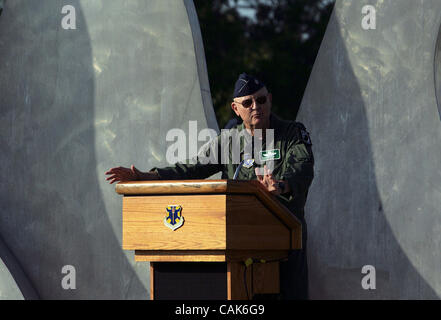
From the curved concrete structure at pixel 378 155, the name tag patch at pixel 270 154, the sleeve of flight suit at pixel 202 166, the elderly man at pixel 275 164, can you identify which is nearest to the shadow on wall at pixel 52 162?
the curved concrete structure at pixel 378 155

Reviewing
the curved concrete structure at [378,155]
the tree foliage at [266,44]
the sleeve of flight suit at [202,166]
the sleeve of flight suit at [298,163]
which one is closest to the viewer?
the sleeve of flight suit at [298,163]

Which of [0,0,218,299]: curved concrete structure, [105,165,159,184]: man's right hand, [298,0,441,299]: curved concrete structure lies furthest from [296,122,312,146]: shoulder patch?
[0,0,218,299]: curved concrete structure

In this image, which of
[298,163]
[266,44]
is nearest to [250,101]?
[298,163]

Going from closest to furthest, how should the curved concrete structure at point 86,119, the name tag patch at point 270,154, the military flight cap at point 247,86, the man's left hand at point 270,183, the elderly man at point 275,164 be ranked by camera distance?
the man's left hand at point 270,183, the elderly man at point 275,164, the military flight cap at point 247,86, the name tag patch at point 270,154, the curved concrete structure at point 86,119

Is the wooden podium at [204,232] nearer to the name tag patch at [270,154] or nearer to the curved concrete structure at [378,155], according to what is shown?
the name tag patch at [270,154]

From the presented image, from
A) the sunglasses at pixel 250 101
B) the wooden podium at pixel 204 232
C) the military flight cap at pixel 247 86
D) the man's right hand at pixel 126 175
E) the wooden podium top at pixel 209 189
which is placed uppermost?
the military flight cap at pixel 247 86

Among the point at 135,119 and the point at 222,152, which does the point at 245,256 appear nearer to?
the point at 222,152

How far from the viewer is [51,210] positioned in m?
5.66

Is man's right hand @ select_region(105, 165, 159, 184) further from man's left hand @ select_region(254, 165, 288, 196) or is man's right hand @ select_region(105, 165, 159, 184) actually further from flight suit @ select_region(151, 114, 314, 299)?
man's left hand @ select_region(254, 165, 288, 196)

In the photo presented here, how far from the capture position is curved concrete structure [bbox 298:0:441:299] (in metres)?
4.94

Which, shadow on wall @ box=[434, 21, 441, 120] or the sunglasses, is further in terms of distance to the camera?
shadow on wall @ box=[434, 21, 441, 120]

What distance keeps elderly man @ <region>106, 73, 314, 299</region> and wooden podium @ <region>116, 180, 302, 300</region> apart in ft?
1.01

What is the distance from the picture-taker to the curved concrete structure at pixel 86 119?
5508 millimetres
